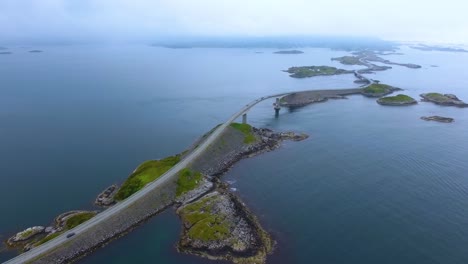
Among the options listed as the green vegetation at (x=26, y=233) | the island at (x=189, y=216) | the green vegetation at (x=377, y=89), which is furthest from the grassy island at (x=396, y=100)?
the green vegetation at (x=26, y=233)

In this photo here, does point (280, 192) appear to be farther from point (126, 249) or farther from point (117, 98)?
point (117, 98)

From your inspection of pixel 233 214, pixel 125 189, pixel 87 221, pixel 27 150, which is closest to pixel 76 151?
pixel 27 150

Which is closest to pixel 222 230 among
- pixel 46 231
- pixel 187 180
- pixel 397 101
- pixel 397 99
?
pixel 187 180

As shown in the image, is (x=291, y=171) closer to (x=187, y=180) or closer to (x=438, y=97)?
(x=187, y=180)

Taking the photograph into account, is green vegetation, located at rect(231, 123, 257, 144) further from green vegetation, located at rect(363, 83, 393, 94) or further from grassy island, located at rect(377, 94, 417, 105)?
green vegetation, located at rect(363, 83, 393, 94)

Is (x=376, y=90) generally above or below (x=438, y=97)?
above

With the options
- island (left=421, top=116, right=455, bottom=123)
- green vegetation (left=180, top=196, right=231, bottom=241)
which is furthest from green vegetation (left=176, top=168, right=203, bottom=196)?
island (left=421, top=116, right=455, bottom=123)

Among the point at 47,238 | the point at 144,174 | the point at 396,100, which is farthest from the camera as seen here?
the point at 396,100
